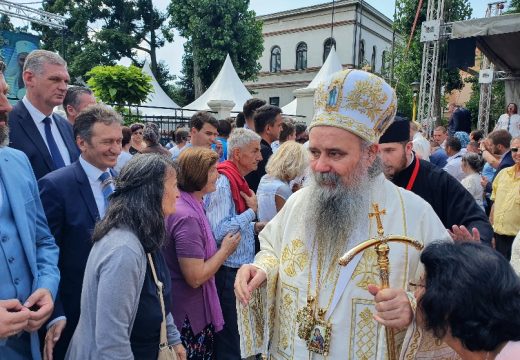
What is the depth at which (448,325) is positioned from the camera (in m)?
1.52

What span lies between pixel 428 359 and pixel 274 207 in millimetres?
2481

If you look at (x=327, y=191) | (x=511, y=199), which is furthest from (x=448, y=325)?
(x=511, y=199)

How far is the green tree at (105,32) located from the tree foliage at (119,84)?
2031cm

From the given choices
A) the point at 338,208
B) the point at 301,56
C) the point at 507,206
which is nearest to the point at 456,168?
the point at 507,206

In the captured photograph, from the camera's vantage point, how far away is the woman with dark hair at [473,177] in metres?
6.73

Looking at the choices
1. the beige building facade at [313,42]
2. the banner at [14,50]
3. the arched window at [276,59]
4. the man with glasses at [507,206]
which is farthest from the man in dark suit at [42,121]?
the arched window at [276,59]

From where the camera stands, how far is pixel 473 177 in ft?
22.3

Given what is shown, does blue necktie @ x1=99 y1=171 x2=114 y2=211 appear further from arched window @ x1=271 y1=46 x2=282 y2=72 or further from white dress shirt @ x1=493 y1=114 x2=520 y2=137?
arched window @ x1=271 y1=46 x2=282 y2=72

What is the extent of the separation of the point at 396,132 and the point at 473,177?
184 inches

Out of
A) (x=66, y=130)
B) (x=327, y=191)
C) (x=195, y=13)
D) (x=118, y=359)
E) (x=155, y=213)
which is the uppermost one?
(x=195, y=13)

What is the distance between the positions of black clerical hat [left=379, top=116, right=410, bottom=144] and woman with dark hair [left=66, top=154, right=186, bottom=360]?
53.9 inches

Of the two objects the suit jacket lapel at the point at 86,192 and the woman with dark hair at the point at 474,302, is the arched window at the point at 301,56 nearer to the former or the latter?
the suit jacket lapel at the point at 86,192

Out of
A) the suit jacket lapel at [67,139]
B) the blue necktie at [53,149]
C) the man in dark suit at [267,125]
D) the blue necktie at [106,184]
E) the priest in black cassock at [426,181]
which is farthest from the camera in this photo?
the man in dark suit at [267,125]

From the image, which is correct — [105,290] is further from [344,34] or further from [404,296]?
[344,34]
